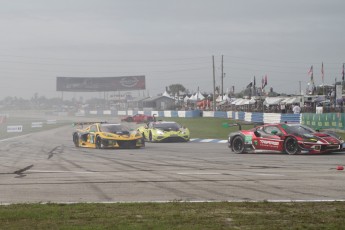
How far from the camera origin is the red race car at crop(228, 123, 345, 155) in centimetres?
1655

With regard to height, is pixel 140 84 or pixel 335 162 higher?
pixel 140 84

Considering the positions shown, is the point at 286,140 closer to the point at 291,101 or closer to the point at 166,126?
the point at 166,126

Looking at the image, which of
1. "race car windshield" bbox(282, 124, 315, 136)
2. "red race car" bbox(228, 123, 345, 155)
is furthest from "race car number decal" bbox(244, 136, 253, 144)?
"race car windshield" bbox(282, 124, 315, 136)

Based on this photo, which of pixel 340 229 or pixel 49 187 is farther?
pixel 49 187

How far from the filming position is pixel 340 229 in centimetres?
576

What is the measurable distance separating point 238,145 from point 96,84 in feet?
287

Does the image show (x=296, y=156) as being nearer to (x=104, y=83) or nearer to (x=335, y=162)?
(x=335, y=162)

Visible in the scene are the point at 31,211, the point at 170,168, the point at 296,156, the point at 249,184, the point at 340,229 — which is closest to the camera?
the point at 340,229

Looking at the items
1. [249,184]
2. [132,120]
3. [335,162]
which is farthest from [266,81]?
[249,184]

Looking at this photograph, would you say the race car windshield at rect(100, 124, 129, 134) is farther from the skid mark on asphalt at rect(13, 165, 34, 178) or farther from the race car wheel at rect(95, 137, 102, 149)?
the skid mark on asphalt at rect(13, 165, 34, 178)

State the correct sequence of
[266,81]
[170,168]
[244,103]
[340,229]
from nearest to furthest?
[340,229] < [170,168] < [266,81] < [244,103]

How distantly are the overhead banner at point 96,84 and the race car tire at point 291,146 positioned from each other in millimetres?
86883

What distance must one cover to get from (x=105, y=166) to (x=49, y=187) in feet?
13.6

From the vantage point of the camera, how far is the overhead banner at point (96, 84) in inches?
4080
